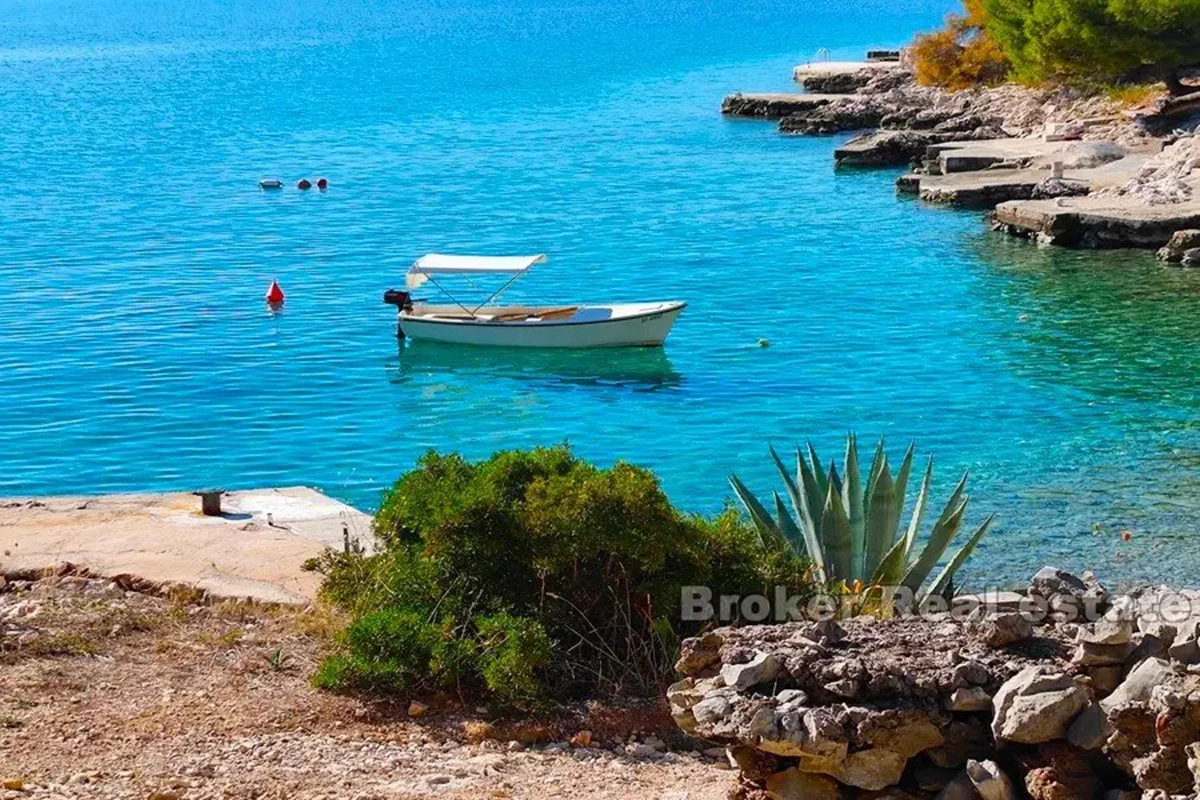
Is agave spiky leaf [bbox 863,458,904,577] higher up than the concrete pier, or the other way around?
the concrete pier

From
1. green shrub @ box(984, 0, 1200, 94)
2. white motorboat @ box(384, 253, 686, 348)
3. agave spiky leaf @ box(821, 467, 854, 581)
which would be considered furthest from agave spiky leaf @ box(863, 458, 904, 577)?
green shrub @ box(984, 0, 1200, 94)

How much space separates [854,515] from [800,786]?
4736mm

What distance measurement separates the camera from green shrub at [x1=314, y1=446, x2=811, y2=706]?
397 inches

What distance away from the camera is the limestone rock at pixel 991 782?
7016mm

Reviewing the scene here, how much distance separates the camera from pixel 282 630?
37.8 feet

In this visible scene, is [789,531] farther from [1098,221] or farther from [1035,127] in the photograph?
[1035,127]

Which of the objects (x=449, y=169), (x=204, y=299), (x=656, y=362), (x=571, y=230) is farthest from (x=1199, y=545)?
(x=449, y=169)

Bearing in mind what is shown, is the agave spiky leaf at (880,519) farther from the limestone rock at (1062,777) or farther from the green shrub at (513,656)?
the limestone rock at (1062,777)

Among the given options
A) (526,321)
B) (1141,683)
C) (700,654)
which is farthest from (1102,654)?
(526,321)

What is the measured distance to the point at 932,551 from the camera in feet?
37.6

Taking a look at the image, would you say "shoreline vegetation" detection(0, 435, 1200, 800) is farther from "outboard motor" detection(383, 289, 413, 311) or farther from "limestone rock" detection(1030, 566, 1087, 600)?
"outboard motor" detection(383, 289, 413, 311)

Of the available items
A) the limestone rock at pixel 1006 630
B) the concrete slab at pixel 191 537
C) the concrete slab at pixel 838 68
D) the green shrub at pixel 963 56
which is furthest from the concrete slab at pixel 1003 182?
the limestone rock at pixel 1006 630

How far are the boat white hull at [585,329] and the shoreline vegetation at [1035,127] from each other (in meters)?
13.0

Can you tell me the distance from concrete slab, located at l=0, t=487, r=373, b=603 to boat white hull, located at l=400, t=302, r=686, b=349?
1363cm
